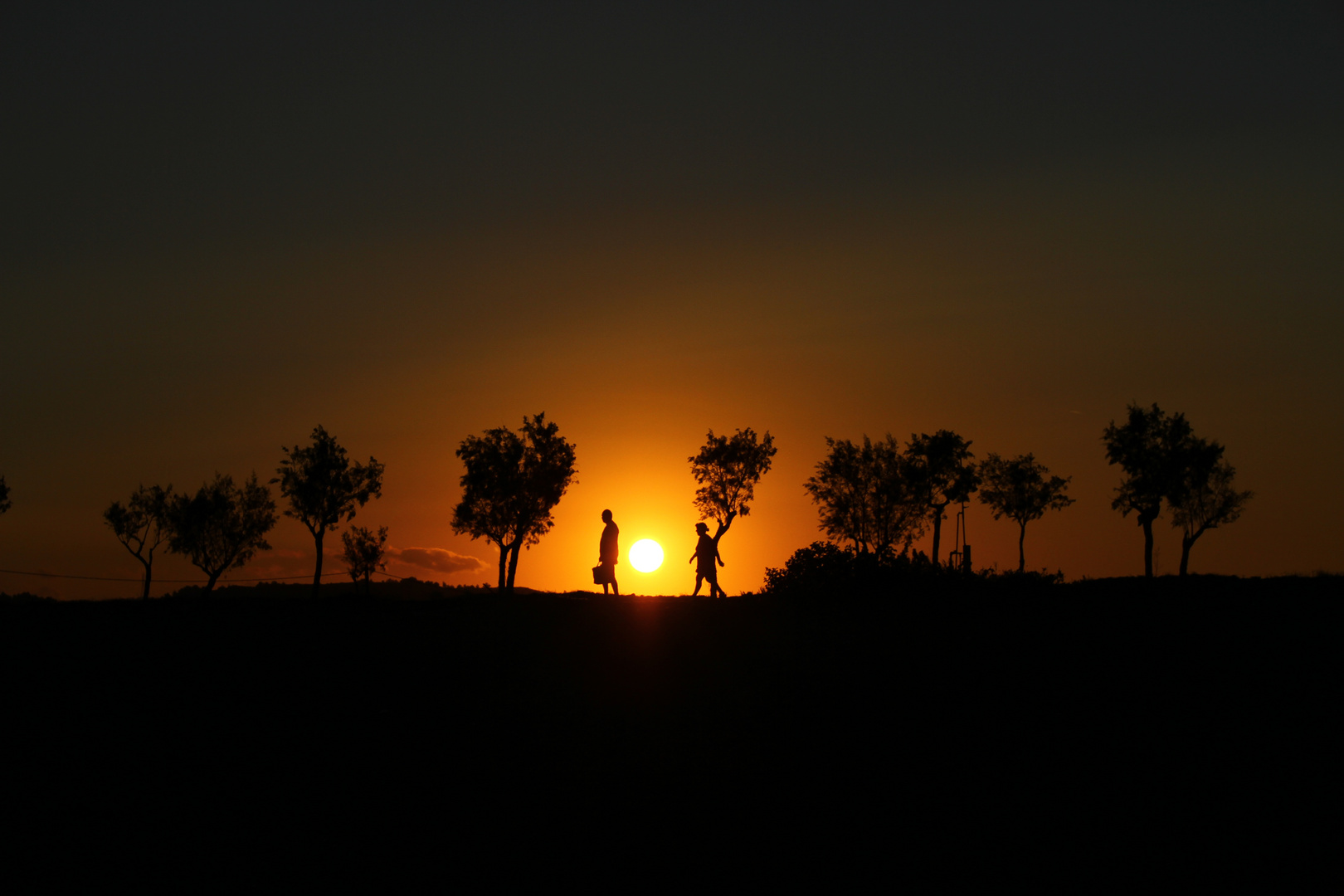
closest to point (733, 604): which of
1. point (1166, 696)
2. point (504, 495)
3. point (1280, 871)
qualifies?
point (1166, 696)

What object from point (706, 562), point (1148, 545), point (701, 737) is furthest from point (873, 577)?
point (1148, 545)

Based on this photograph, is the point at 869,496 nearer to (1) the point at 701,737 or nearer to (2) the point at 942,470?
(2) the point at 942,470

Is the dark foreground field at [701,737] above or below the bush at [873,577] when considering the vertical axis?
below

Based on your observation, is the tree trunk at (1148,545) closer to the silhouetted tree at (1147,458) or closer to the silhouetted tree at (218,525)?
the silhouetted tree at (1147,458)

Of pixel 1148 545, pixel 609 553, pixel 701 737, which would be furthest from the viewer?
pixel 1148 545

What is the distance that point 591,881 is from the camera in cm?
1049

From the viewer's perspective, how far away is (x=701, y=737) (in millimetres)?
13945

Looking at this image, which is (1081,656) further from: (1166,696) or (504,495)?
Result: (504,495)

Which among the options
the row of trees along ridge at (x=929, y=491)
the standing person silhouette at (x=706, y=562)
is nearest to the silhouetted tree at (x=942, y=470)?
the row of trees along ridge at (x=929, y=491)

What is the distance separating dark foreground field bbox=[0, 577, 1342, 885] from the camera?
1142cm

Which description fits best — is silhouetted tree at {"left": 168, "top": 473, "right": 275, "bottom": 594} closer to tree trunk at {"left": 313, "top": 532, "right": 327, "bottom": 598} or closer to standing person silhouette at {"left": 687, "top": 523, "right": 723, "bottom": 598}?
tree trunk at {"left": 313, "top": 532, "right": 327, "bottom": 598}

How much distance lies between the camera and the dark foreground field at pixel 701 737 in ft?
37.5

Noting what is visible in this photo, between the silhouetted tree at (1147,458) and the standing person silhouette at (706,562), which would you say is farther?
the silhouetted tree at (1147,458)

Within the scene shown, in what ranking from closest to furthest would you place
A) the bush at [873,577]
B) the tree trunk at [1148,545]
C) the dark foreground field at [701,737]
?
the dark foreground field at [701,737], the bush at [873,577], the tree trunk at [1148,545]
